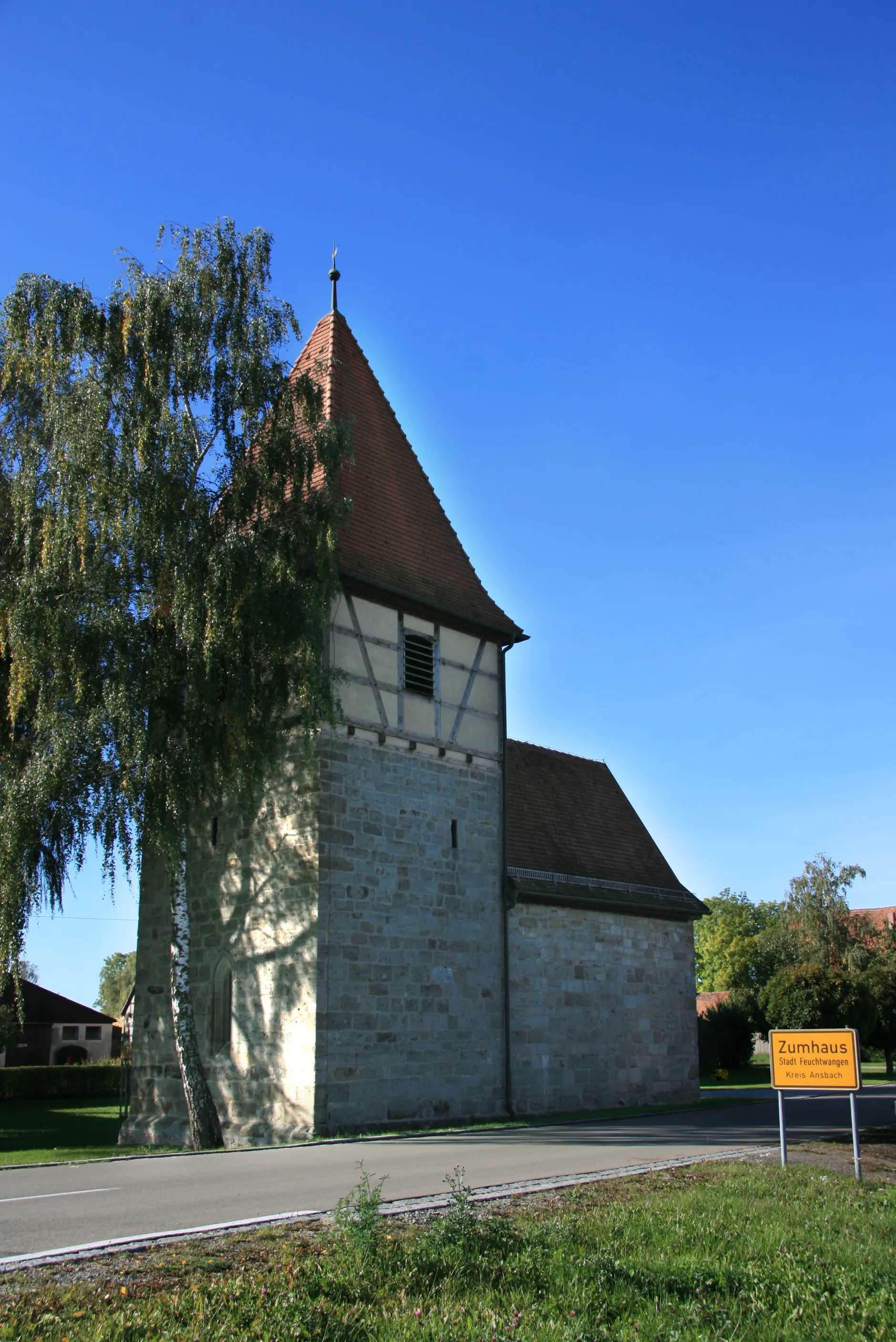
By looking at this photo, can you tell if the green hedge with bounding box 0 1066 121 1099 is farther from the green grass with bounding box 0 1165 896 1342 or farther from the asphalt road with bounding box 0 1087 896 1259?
the green grass with bounding box 0 1165 896 1342

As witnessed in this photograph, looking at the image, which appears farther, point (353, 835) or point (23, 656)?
point (353, 835)

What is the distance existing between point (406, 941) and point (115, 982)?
8432cm

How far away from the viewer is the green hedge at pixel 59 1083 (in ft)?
112

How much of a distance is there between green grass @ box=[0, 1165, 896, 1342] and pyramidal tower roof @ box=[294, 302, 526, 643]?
40.0 feet

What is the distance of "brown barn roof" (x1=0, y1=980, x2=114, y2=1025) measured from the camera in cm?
4462

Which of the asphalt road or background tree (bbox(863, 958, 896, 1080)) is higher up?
A: the asphalt road

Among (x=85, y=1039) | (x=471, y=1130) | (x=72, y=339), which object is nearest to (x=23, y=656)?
(x=72, y=339)

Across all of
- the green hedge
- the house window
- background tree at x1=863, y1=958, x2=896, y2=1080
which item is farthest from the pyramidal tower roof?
background tree at x1=863, y1=958, x2=896, y2=1080

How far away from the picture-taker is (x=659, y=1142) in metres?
13.9

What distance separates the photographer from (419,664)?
19172 mm

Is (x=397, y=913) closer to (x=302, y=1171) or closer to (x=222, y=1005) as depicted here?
(x=222, y=1005)

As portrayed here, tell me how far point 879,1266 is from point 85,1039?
156 feet

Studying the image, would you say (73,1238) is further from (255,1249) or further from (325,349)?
(325,349)

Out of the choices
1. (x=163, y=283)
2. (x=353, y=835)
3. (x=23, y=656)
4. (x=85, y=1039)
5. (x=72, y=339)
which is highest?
(x=163, y=283)
